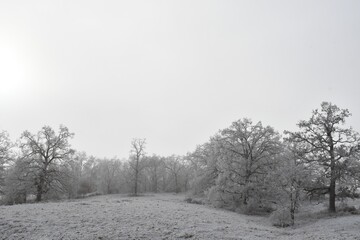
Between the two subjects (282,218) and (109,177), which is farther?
(109,177)

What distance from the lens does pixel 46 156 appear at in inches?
1676

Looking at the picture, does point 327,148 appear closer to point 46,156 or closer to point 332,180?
point 332,180

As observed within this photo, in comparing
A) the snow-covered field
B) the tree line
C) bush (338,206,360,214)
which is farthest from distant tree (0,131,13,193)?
bush (338,206,360,214)

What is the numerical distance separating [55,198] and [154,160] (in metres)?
52.8

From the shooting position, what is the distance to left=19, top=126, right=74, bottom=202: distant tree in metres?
40.8

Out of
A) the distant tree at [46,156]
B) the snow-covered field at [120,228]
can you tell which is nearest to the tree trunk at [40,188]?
the distant tree at [46,156]

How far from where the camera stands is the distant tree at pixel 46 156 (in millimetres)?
40844

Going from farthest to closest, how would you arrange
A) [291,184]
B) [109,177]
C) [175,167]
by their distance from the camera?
1. [175,167]
2. [109,177]
3. [291,184]

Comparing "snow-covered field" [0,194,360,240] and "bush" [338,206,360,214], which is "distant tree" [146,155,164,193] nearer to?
"bush" [338,206,360,214]

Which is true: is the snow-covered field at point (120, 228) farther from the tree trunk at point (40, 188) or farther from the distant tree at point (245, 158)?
the tree trunk at point (40, 188)

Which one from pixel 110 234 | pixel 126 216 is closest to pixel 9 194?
pixel 126 216

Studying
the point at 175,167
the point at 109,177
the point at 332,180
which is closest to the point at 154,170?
the point at 175,167

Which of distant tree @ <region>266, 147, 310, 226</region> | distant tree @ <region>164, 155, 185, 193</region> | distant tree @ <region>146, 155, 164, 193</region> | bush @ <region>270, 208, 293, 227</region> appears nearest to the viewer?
bush @ <region>270, 208, 293, 227</region>

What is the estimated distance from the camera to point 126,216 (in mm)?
19969
